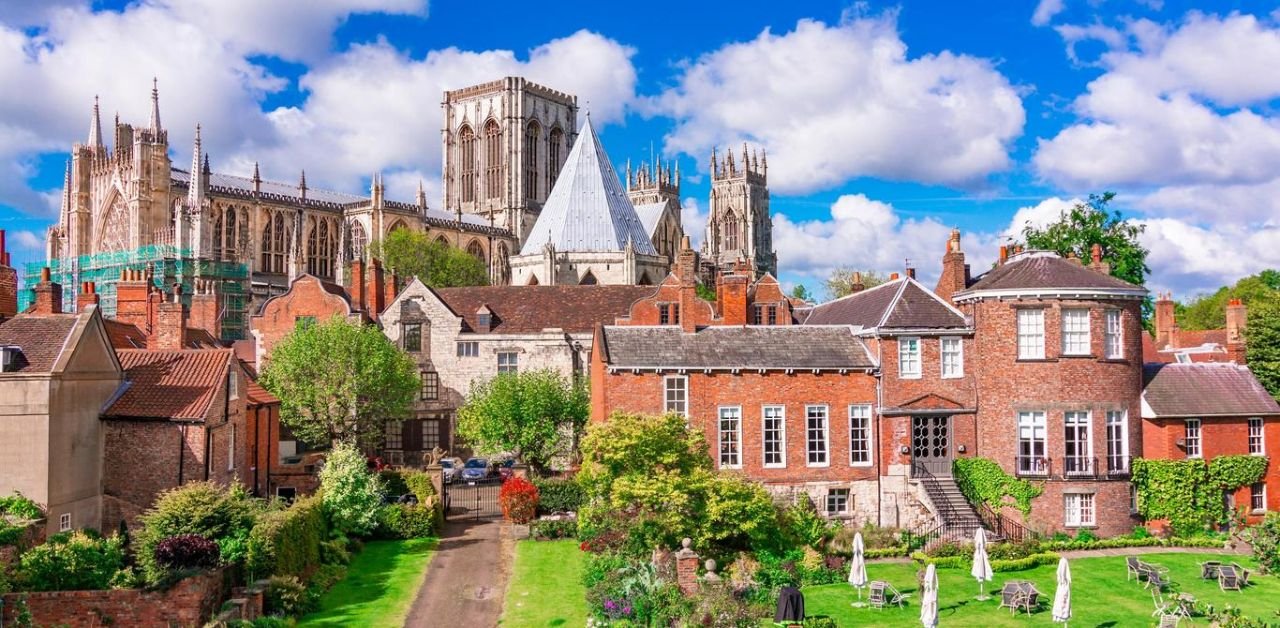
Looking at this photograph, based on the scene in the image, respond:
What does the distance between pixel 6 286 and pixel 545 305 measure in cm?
2490

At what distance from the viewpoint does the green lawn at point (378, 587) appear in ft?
82.8

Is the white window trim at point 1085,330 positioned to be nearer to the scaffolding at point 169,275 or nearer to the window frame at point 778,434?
the window frame at point 778,434

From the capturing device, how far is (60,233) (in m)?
98.9

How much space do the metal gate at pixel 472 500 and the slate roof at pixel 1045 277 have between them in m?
18.4

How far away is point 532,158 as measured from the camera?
451ft

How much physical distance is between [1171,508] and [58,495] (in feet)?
109

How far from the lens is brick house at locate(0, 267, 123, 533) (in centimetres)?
2700

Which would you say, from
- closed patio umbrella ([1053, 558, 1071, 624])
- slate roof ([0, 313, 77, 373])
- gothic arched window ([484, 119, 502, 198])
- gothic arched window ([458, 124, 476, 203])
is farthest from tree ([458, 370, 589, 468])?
gothic arched window ([458, 124, 476, 203])

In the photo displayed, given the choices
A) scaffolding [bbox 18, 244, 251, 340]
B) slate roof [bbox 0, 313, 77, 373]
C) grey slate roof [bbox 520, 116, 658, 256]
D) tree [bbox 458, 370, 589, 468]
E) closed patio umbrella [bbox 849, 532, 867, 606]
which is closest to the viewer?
closed patio umbrella [bbox 849, 532, 867, 606]

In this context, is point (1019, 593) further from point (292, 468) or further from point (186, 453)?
point (292, 468)

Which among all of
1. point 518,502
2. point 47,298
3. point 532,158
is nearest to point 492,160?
point 532,158

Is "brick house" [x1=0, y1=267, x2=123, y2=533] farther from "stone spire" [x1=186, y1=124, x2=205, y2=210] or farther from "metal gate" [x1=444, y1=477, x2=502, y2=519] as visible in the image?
"stone spire" [x1=186, y1=124, x2=205, y2=210]

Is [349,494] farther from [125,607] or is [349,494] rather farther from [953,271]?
[953,271]

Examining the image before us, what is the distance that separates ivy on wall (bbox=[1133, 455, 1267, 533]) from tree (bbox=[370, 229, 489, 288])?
69.4m
